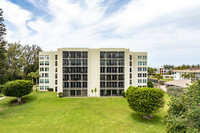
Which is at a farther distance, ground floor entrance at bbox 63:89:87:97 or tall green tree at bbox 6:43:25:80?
tall green tree at bbox 6:43:25:80

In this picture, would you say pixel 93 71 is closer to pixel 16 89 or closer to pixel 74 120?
pixel 74 120

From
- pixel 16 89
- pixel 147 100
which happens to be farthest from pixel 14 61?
pixel 147 100

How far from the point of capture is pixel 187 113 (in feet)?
32.0

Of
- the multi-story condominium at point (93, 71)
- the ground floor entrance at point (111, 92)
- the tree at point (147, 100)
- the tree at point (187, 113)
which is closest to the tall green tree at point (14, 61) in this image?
the multi-story condominium at point (93, 71)

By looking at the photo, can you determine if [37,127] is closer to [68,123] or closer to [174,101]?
[68,123]

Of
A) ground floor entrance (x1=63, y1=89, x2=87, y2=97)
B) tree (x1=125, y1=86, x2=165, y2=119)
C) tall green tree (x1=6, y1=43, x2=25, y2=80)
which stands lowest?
ground floor entrance (x1=63, y1=89, x2=87, y2=97)

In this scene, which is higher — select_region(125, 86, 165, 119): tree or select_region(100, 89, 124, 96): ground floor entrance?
select_region(125, 86, 165, 119): tree

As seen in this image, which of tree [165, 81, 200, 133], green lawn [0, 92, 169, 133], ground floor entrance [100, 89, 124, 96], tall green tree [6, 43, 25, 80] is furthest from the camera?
tall green tree [6, 43, 25, 80]

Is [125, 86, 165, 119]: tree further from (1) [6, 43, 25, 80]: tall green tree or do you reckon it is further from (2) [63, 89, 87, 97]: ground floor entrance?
(1) [6, 43, 25, 80]: tall green tree

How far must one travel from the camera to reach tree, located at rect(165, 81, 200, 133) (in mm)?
9108

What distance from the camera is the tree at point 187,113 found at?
29.9 feet

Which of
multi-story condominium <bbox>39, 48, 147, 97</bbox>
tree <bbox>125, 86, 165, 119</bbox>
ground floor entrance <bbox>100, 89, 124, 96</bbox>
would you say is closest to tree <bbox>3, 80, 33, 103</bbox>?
multi-story condominium <bbox>39, 48, 147, 97</bbox>

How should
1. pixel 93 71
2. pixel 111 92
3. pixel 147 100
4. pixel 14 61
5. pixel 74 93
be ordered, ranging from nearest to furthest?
pixel 147 100 → pixel 74 93 → pixel 93 71 → pixel 111 92 → pixel 14 61

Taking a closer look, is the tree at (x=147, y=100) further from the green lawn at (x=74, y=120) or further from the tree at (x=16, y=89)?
the tree at (x=16, y=89)
